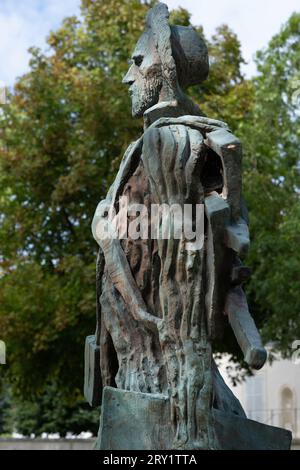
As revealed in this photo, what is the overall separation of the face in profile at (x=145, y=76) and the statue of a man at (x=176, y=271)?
0.01 m

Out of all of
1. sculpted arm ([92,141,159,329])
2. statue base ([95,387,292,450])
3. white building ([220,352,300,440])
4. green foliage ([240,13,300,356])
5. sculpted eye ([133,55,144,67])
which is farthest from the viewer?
white building ([220,352,300,440])

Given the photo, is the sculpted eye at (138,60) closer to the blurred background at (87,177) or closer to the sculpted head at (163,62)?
the sculpted head at (163,62)

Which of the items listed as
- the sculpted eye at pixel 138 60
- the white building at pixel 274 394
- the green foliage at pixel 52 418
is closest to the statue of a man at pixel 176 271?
the sculpted eye at pixel 138 60

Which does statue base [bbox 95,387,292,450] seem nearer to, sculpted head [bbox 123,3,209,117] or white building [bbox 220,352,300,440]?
sculpted head [bbox 123,3,209,117]

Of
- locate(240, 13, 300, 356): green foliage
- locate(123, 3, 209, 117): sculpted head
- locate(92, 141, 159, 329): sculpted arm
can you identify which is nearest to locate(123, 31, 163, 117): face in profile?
locate(123, 3, 209, 117): sculpted head

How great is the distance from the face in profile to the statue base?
2.11m

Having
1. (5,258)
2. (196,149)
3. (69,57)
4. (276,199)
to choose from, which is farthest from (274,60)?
(196,149)

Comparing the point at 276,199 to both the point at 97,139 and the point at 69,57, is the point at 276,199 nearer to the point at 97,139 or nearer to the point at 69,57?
the point at 97,139

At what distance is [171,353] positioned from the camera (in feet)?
18.4

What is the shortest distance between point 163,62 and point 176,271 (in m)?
1.55

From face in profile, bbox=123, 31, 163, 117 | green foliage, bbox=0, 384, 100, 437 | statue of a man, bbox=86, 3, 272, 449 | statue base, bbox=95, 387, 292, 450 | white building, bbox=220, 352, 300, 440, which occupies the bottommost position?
statue base, bbox=95, 387, 292, 450

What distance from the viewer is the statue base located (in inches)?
214

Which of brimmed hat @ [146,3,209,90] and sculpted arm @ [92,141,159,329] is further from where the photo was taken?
brimmed hat @ [146,3,209,90]

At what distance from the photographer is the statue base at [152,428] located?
17.8ft
